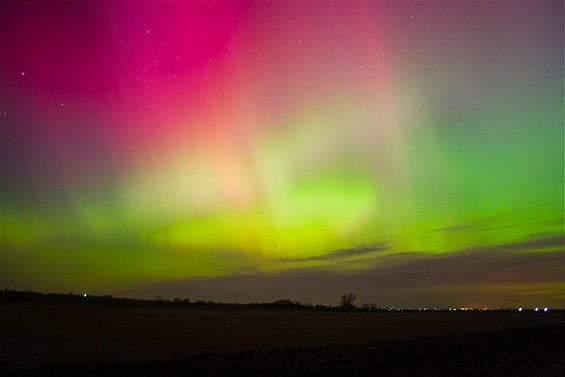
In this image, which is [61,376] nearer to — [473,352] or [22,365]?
[22,365]

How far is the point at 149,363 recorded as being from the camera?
27844 millimetres

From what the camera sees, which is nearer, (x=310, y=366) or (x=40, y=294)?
(x=310, y=366)

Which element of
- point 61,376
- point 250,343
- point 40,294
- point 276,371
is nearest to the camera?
point 61,376

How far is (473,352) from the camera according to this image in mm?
34500

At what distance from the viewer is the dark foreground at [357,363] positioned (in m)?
24.5

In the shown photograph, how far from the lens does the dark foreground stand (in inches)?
965

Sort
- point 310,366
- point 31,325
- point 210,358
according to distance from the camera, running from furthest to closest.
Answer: point 31,325, point 210,358, point 310,366

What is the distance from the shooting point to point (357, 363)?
2812 cm

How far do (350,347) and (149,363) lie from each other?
1562 centimetres

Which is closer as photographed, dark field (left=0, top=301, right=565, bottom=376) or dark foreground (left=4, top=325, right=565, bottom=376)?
dark foreground (left=4, top=325, right=565, bottom=376)

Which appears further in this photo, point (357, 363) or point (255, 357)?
point (255, 357)

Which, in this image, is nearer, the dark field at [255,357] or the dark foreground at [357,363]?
the dark foreground at [357,363]

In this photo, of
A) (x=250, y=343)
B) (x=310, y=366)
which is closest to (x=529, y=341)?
(x=250, y=343)

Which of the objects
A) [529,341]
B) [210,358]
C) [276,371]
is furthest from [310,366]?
[529,341]
